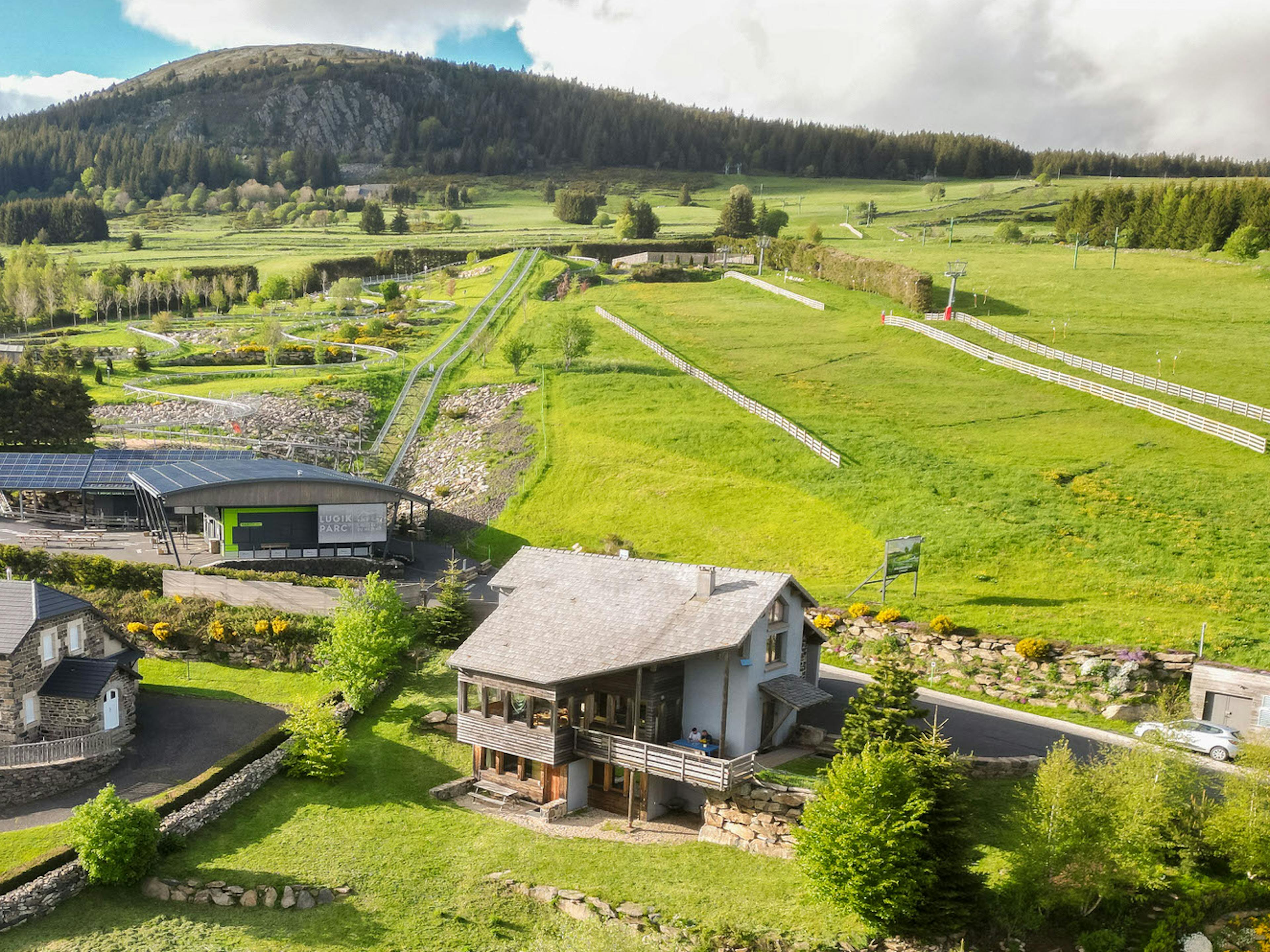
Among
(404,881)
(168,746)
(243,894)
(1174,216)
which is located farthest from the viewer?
(1174,216)

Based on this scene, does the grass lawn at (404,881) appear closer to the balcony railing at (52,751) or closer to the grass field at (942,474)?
the balcony railing at (52,751)

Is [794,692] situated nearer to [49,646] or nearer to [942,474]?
[49,646]

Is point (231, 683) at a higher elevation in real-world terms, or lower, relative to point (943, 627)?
lower

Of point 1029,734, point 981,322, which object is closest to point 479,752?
point 1029,734

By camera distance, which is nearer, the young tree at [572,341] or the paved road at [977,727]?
the paved road at [977,727]

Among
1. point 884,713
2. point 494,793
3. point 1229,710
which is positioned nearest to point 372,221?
point 494,793

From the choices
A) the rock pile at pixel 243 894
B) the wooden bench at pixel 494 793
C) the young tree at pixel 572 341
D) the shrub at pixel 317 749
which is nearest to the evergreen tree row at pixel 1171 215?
the young tree at pixel 572 341

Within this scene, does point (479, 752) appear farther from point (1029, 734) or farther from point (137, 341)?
point (137, 341)
